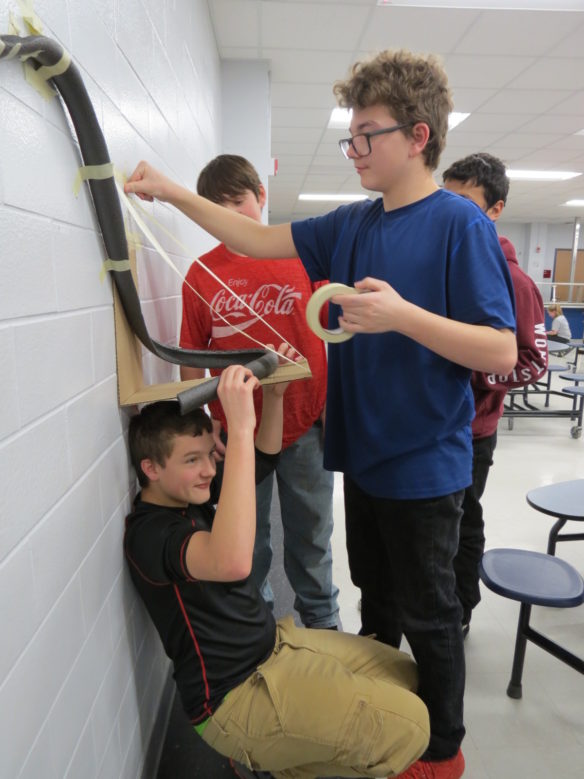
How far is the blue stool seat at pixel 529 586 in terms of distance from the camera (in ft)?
4.99

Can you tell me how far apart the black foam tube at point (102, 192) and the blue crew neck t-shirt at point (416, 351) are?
0.93 ft

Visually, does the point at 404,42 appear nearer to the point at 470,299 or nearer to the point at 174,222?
the point at 174,222

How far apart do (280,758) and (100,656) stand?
44cm

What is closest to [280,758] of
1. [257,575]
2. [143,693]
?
[143,693]

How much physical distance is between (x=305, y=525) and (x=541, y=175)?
25.0 feet

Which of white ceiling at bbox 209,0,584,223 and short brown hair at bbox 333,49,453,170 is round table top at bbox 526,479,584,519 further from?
white ceiling at bbox 209,0,584,223

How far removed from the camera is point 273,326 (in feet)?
4.93

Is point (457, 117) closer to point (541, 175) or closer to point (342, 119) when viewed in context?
point (342, 119)

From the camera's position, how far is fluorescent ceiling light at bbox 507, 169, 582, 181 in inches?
283

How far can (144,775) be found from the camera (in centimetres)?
122

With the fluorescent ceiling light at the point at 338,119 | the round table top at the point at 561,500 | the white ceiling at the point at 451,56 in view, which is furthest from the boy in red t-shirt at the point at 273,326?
the fluorescent ceiling light at the point at 338,119

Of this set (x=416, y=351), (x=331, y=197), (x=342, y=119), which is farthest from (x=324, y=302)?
(x=331, y=197)

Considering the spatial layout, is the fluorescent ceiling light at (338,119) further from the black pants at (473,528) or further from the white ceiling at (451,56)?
the black pants at (473,528)

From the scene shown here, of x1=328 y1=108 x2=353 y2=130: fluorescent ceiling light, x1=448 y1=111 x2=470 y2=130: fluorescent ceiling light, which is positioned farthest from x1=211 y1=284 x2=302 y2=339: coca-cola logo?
x1=448 y1=111 x2=470 y2=130: fluorescent ceiling light
